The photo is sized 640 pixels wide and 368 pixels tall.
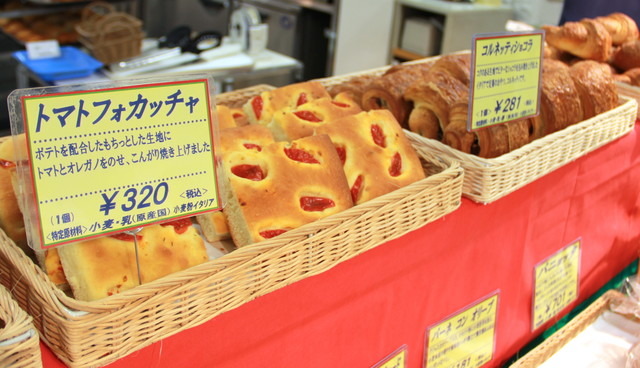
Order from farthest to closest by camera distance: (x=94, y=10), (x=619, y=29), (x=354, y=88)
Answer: (x=94, y=10) < (x=619, y=29) < (x=354, y=88)

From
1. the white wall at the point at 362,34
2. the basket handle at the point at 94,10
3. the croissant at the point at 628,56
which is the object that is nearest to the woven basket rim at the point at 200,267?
the croissant at the point at 628,56

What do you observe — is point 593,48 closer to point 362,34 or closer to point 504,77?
point 504,77

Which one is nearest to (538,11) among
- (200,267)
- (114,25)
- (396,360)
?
(114,25)

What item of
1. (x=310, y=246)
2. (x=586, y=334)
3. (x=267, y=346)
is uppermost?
(x=310, y=246)

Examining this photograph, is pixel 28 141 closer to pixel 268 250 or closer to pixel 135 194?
pixel 135 194

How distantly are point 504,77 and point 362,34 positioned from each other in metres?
3.35

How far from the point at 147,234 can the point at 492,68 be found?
29.5 inches

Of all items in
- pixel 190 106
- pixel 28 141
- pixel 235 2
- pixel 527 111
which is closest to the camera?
pixel 28 141

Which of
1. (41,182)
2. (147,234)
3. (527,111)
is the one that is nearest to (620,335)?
(527,111)

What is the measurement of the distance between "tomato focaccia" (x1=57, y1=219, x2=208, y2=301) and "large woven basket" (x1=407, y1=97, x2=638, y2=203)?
56 centimetres

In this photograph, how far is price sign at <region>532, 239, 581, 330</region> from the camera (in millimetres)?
1393

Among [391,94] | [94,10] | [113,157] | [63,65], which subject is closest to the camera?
[113,157]

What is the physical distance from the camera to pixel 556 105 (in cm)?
137

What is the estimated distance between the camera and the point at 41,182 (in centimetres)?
66
